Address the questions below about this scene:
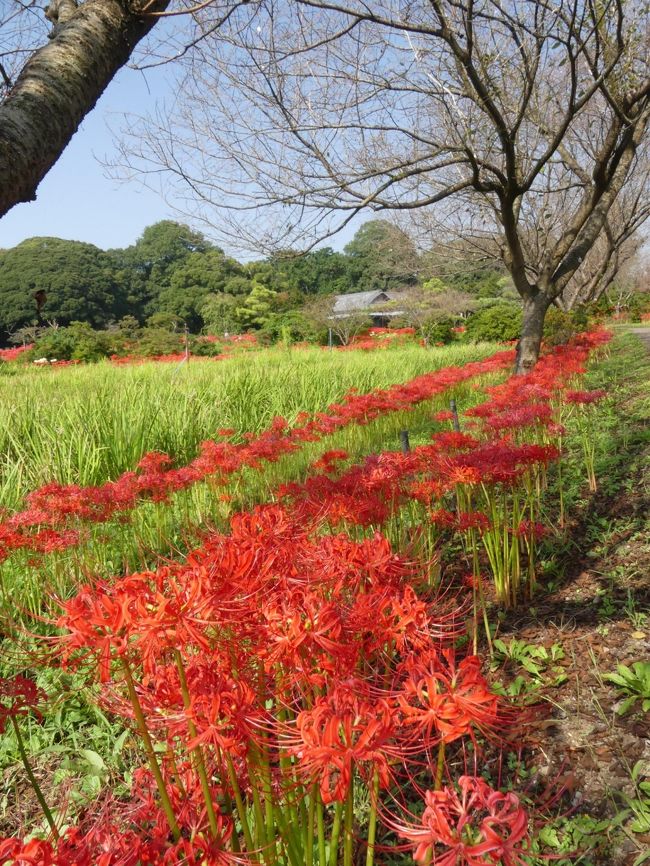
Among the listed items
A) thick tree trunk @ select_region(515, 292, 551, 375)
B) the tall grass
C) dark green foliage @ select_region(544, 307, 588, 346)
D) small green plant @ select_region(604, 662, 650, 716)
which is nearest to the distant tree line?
dark green foliage @ select_region(544, 307, 588, 346)

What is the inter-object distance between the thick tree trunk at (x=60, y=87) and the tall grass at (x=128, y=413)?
2.76m

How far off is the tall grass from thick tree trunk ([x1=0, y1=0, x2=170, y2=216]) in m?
2.76

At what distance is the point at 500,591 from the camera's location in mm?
2824

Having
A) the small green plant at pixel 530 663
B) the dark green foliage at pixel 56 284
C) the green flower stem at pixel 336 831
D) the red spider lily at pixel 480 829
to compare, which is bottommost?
the small green plant at pixel 530 663

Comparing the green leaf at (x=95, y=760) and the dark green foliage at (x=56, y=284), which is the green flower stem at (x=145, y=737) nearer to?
the green leaf at (x=95, y=760)

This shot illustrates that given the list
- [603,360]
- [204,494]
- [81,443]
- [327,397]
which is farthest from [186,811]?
[603,360]

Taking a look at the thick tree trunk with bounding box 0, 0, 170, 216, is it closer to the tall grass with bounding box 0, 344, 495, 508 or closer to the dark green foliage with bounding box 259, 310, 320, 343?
the tall grass with bounding box 0, 344, 495, 508

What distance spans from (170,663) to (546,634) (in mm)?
1922

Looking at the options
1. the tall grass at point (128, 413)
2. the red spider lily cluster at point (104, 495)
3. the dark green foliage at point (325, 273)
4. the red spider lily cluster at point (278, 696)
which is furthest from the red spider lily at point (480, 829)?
the dark green foliage at point (325, 273)

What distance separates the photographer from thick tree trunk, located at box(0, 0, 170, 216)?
73.3 inches

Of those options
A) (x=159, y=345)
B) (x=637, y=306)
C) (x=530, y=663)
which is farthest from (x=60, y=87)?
(x=637, y=306)

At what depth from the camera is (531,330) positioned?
9.29 metres

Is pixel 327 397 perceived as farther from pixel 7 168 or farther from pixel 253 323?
pixel 253 323

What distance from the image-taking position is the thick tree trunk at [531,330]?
9219mm
